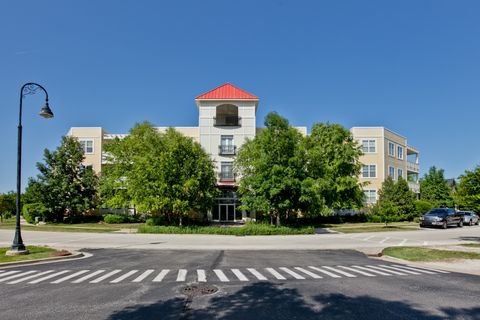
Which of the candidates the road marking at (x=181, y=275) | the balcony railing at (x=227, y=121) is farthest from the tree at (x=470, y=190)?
the balcony railing at (x=227, y=121)

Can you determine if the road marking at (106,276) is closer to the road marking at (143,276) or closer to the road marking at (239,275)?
the road marking at (143,276)

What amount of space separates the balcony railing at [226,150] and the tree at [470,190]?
24544 mm

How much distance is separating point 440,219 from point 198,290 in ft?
98.8

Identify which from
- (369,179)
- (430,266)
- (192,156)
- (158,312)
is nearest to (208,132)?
(192,156)

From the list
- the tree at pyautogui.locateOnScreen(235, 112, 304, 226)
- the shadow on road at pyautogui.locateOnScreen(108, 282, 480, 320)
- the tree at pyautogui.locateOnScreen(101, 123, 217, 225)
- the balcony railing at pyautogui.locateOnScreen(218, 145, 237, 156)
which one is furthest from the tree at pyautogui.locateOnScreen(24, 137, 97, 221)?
the shadow on road at pyautogui.locateOnScreen(108, 282, 480, 320)

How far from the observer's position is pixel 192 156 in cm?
3028

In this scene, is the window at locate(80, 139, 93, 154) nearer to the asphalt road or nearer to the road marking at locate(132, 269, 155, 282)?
the asphalt road

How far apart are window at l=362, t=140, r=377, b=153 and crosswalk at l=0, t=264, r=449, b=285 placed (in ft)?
119

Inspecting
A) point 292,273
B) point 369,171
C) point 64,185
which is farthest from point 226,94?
point 292,273

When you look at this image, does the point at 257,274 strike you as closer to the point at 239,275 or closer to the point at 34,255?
the point at 239,275

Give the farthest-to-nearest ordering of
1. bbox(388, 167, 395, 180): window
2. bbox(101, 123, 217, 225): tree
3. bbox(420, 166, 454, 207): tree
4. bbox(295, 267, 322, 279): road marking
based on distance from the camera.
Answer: bbox(420, 166, 454, 207): tree
bbox(388, 167, 395, 180): window
bbox(101, 123, 217, 225): tree
bbox(295, 267, 322, 279): road marking

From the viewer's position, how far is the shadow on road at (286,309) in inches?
239

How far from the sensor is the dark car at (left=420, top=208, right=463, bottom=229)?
3019cm

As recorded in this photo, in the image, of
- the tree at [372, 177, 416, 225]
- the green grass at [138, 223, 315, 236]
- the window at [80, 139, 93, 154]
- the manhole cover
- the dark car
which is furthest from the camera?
the window at [80, 139, 93, 154]
